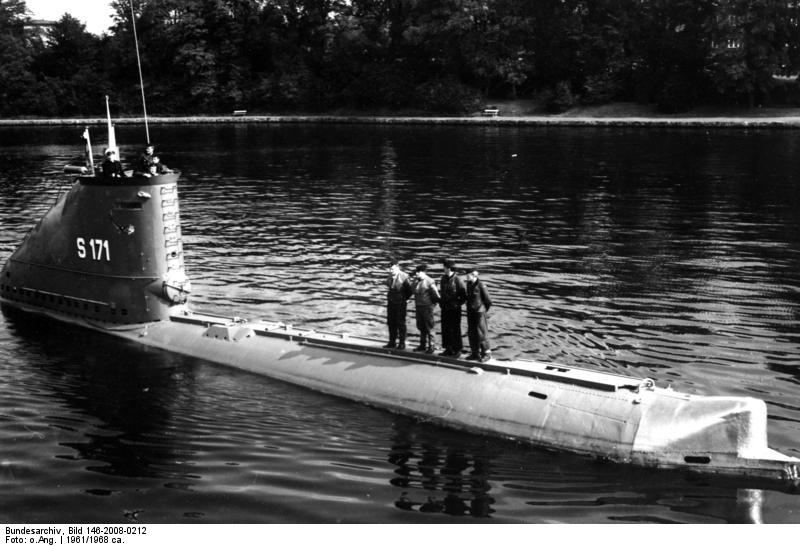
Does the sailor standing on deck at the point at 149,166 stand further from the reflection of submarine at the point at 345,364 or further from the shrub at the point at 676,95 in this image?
the shrub at the point at 676,95

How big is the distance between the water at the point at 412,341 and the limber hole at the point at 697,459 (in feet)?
1.19

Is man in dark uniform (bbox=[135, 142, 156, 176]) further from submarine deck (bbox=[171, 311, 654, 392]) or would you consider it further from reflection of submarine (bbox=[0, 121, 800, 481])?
submarine deck (bbox=[171, 311, 654, 392])

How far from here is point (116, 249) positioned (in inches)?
1169

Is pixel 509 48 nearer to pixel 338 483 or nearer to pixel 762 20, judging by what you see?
pixel 762 20

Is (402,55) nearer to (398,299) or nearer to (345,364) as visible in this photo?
(345,364)

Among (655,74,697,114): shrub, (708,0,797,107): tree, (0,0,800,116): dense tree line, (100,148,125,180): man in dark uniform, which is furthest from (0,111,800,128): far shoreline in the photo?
(100,148,125,180): man in dark uniform

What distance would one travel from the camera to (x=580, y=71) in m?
123

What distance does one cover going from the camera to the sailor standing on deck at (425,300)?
940 inches

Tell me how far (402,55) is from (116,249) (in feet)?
367

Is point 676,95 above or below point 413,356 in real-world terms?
above

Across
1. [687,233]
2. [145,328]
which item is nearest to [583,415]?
[145,328]

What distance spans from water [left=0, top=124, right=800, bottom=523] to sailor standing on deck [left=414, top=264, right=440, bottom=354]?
246 centimetres

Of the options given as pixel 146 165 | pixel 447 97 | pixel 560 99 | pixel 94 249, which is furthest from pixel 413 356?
pixel 447 97

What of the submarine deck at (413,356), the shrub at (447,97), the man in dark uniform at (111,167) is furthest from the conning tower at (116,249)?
the shrub at (447,97)
